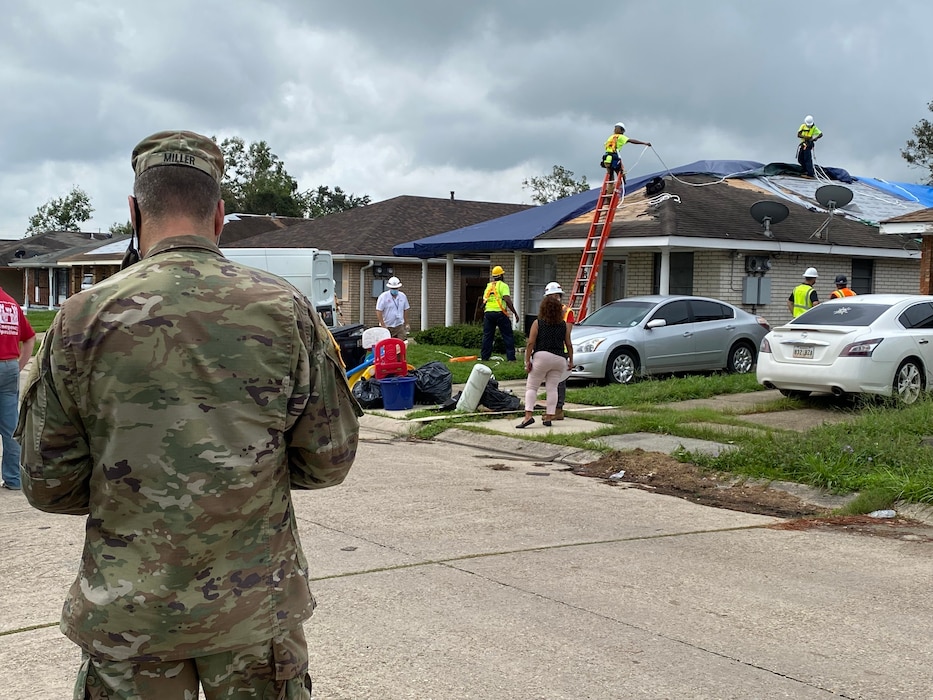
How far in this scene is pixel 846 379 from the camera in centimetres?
1337

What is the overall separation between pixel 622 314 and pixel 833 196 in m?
9.68

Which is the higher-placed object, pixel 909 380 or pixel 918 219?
pixel 918 219

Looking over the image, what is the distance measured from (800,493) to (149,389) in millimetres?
7789

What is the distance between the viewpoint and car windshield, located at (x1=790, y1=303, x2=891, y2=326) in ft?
45.9

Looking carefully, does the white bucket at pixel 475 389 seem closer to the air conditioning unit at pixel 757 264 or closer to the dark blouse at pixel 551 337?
the dark blouse at pixel 551 337

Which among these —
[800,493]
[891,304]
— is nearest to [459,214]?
[891,304]

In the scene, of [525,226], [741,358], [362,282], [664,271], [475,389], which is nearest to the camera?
[475,389]

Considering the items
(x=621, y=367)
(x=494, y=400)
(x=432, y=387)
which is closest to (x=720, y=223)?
(x=621, y=367)

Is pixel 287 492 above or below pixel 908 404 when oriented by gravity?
above

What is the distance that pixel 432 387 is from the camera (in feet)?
48.2

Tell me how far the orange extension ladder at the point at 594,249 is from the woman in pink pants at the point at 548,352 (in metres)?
7.69

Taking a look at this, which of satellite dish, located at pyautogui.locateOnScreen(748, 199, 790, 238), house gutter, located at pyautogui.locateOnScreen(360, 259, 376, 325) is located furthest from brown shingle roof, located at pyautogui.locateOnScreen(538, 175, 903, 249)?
house gutter, located at pyautogui.locateOnScreen(360, 259, 376, 325)

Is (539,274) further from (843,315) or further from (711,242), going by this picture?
(843,315)

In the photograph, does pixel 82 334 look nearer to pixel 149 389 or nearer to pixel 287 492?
pixel 149 389
